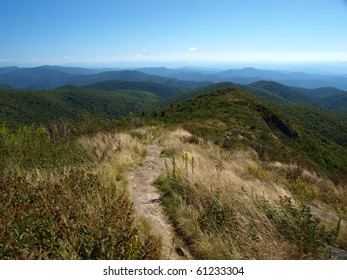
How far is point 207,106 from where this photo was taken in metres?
35.2

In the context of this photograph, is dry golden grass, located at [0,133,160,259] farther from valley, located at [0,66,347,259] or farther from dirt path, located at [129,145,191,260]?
dirt path, located at [129,145,191,260]

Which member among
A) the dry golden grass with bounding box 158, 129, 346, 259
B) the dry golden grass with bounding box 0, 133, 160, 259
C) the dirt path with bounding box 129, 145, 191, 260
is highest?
the dry golden grass with bounding box 0, 133, 160, 259

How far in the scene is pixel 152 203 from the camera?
170 inches

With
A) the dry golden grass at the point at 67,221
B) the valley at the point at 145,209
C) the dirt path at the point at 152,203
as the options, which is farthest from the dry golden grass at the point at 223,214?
the dry golden grass at the point at 67,221

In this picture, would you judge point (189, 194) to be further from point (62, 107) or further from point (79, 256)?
point (62, 107)

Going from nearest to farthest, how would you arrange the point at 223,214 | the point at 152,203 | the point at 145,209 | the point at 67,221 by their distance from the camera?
1. the point at 67,221
2. the point at 223,214
3. the point at 145,209
4. the point at 152,203

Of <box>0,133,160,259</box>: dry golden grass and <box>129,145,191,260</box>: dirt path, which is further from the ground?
<box>0,133,160,259</box>: dry golden grass

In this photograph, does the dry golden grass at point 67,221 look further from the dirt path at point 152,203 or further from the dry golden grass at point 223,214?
the dry golden grass at point 223,214

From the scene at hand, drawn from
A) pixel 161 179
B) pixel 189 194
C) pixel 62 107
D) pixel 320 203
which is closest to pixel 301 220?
pixel 189 194

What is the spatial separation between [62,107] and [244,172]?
475ft

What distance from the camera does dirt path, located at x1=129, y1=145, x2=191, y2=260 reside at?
3.12 meters

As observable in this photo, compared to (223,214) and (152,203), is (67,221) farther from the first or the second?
(223,214)

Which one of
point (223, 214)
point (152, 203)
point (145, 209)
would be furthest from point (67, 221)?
point (223, 214)

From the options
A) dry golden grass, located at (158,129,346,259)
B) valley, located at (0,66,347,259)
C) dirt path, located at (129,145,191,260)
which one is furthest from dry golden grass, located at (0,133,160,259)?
dry golden grass, located at (158,129,346,259)
